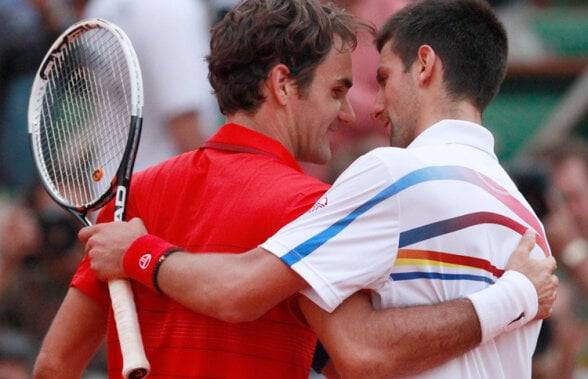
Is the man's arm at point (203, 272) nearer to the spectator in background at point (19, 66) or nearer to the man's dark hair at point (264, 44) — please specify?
the man's dark hair at point (264, 44)

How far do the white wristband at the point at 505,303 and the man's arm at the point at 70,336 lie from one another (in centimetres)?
115

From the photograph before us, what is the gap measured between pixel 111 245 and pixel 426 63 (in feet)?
3.56

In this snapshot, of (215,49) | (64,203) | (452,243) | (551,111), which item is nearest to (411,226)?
(452,243)

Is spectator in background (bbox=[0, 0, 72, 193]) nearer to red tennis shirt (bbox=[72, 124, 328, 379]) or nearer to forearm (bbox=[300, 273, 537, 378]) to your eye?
red tennis shirt (bbox=[72, 124, 328, 379])

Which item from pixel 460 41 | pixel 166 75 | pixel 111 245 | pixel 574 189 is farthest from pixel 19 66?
pixel 460 41

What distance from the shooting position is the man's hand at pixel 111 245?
12.3ft

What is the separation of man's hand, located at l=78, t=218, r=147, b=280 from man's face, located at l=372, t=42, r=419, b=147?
2.73ft

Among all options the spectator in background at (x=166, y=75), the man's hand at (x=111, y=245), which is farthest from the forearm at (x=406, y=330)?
the spectator in background at (x=166, y=75)

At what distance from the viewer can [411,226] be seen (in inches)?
140

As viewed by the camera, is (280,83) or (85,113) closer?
(280,83)

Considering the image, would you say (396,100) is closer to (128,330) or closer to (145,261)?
(145,261)

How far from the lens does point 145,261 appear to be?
144 inches

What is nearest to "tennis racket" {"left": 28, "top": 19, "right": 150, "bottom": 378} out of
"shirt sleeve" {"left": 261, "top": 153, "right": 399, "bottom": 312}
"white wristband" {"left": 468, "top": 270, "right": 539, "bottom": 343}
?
"shirt sleeve" {"left": 261, "top": 153, "right": 399, "bottom": 312}

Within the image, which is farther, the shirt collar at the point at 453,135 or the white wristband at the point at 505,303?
the shirt collar at the point at 453,135
